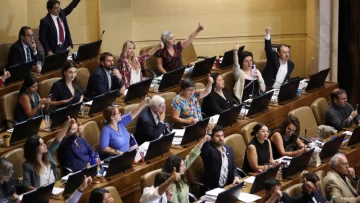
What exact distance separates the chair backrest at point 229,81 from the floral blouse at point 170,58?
1.99 ft

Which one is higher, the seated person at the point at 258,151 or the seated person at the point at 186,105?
the seated person at the point at 186,105

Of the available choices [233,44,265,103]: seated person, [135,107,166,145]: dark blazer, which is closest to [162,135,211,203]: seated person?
[135,107,166,145]: dark blazer

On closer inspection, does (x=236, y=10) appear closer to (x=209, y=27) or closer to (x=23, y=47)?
(x=209, y=27)

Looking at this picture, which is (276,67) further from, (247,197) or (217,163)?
(247,197)

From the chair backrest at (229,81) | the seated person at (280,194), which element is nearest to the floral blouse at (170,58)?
the chair backrest at (229,81)

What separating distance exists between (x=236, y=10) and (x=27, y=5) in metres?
2.70

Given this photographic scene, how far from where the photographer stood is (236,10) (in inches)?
476

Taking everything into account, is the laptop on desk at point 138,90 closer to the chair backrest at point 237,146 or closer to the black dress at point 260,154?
the chair backrest at point 237,146

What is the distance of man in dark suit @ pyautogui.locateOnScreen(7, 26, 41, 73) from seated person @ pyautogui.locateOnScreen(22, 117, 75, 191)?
2538 mm

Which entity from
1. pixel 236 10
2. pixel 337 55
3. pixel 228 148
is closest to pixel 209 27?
pixel 236 10

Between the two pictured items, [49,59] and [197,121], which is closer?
[197,121]

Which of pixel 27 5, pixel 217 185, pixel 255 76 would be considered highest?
pixel 27 5

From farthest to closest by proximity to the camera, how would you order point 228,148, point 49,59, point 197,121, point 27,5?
1. point 27,5
2. point 49,59
3. point 197,121
4. point 228,148

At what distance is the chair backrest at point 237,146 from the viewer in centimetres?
859
